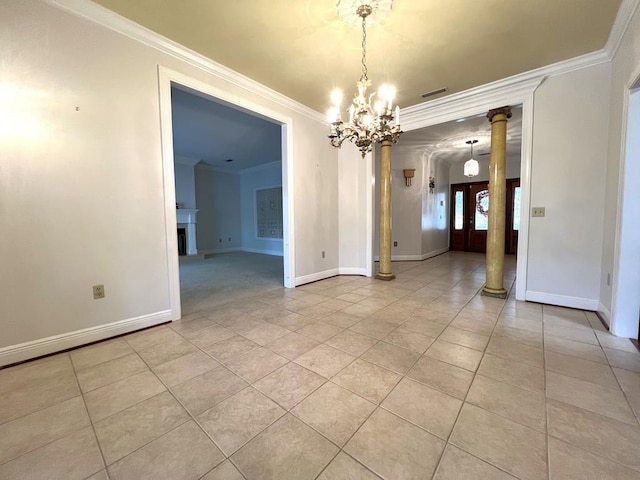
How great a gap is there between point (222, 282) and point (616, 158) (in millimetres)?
5112

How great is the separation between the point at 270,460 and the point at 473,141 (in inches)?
264

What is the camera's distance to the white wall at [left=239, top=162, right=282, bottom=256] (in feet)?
26.9

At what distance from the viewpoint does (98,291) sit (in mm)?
2193

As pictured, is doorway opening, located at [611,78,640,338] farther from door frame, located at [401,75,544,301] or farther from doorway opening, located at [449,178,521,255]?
doorway opening, located at [449,178,521,255]

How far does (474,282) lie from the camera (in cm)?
413

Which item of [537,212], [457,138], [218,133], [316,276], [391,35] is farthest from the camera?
[457,138]

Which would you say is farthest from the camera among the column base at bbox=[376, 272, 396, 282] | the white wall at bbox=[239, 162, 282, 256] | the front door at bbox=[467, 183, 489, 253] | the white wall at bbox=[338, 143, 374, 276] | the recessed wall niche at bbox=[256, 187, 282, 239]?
Answer: the white wall at bbox=[239, 162, 282, 256]

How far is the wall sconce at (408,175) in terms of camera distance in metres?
6.14

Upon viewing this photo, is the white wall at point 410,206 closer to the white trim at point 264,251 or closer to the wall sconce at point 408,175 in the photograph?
the wall sconce at point 408,175

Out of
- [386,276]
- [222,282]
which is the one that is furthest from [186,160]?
[386,276]

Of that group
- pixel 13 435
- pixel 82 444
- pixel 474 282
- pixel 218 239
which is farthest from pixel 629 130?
pixel 218 239

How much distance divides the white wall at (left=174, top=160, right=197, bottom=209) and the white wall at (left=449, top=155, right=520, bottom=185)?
7.96 metres

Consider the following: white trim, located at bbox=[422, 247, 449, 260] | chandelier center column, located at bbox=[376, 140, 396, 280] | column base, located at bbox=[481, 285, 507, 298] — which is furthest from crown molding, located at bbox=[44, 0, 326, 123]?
white trim, located at bbox=[422, 247, 449, 260]

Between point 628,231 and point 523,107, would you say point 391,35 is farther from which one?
point 628,231
